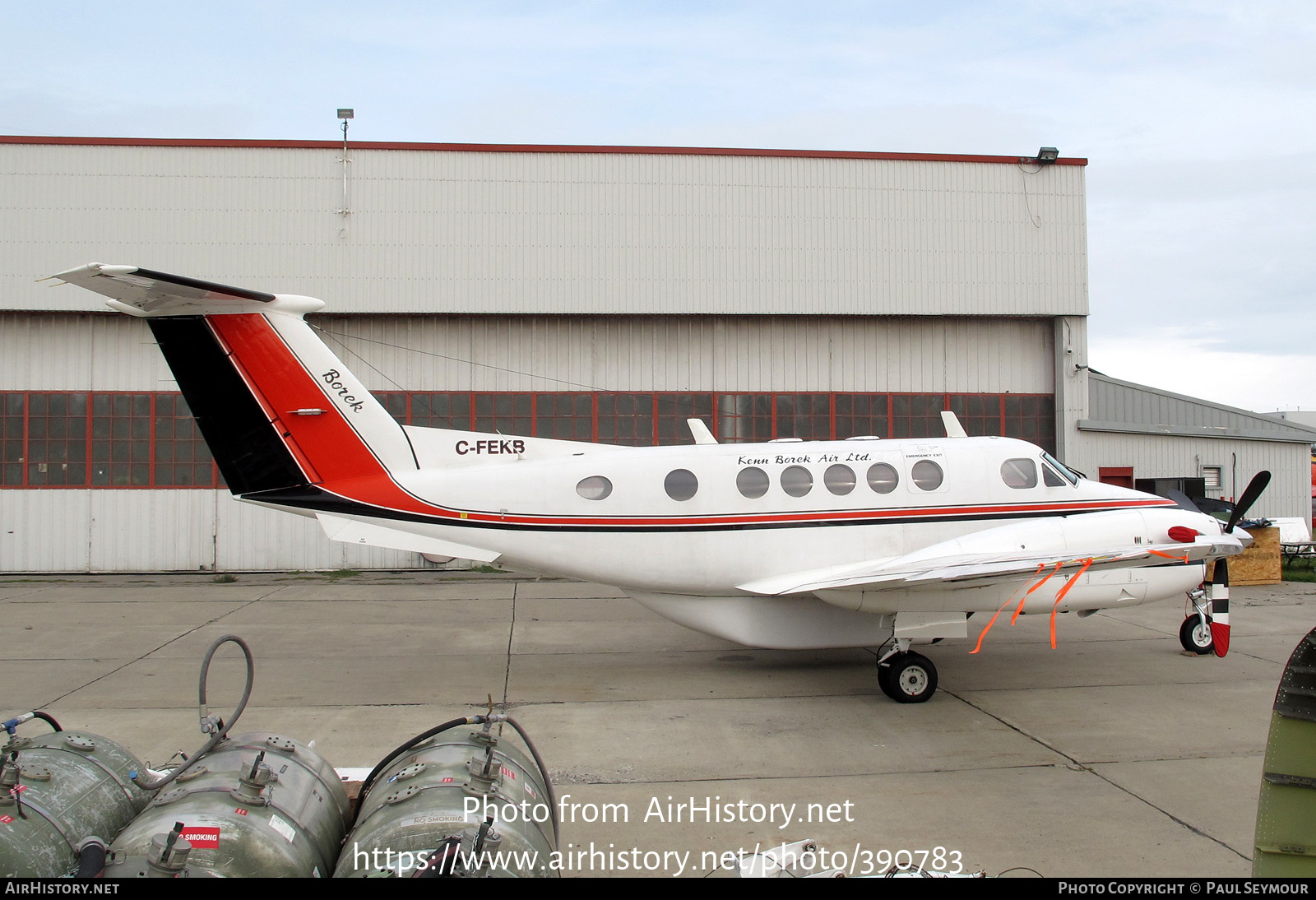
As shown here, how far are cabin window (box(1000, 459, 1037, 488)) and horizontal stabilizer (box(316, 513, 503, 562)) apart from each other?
6.01 metres

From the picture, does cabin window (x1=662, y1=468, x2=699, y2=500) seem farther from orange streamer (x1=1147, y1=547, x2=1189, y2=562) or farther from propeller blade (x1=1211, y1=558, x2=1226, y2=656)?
propeller blade (x1=1211, y1=558, x2=1226, y2=656)

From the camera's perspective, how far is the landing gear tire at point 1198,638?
10492mm

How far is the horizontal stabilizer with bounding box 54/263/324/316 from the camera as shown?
7.67 m

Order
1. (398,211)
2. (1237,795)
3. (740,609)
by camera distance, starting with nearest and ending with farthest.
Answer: (1237,795), (740,609), (398,211)

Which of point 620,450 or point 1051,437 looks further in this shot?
point 1051,437

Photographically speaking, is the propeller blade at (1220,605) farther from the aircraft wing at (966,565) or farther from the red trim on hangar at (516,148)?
the red trim on hangar at (516,148)

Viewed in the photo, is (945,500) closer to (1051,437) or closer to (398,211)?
(1051,437)

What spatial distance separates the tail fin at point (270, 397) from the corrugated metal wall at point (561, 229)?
9.95 m

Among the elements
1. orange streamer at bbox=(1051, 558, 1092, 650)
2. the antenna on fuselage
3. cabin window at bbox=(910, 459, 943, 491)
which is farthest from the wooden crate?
the antenna on fuselage

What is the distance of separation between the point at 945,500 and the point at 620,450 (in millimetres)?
3884

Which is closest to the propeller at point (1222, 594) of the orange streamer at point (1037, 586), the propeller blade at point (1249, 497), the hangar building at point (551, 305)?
the propeller blade at point (1249, 497)

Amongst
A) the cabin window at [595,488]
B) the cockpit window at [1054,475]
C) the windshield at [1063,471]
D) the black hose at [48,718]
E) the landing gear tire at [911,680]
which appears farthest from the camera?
the windshield at [1063,471]

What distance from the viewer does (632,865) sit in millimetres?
4984

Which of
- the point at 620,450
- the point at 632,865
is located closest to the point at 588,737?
the point at 632,865
